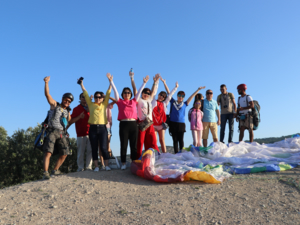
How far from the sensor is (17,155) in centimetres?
1622

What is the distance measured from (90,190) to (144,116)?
249cm

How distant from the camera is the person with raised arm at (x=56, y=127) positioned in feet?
19.3

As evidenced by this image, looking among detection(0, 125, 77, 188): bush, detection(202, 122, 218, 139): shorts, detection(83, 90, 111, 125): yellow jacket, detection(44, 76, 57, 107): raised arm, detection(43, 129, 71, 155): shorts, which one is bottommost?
detection(0, 125, 77, 188): bush

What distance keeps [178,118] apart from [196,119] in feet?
2.90

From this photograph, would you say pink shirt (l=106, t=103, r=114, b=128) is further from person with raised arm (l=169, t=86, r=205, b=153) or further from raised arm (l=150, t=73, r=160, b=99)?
person with raised arm (l=169, t=86, r=205, b=153)

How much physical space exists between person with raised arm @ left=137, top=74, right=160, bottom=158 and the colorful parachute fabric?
463 millimetres

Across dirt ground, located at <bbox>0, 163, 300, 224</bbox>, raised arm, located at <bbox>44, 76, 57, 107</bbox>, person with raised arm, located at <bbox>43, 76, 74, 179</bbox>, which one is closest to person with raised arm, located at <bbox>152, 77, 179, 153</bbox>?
dirt ground, located at <bbox>0, 163, 300, 224</bbox>

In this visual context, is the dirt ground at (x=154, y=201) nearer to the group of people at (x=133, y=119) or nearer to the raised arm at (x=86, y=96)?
the group of people at (x=133, y=119)

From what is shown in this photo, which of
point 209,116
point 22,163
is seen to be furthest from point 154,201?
point 22,163

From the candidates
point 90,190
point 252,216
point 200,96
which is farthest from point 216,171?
point 200,96

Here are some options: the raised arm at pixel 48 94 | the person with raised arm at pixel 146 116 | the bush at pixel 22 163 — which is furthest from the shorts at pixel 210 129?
the bush at pixel 22 163

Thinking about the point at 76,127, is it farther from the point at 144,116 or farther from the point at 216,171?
the point at 216,171

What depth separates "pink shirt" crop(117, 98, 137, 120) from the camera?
630 cm

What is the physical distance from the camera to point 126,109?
249 inches
